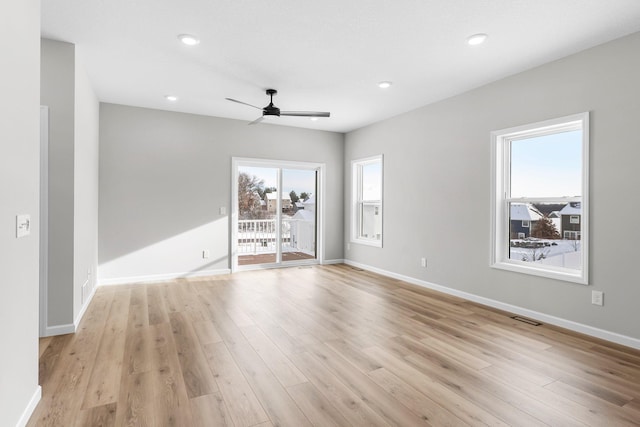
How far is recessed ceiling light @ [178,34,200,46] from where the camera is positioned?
306cm

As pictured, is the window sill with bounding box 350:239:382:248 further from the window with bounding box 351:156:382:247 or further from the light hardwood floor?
the light hardwood floor

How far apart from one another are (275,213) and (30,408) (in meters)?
4.82

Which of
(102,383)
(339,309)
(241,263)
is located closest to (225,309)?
(339,309)

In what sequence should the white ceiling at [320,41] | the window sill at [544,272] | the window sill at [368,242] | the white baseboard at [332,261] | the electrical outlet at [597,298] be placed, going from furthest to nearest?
the white baseboard at [332,261], the window sill at [368,242], the window sill at [544,272], the electrical outlet at [597,298], the white ceiling at [320,41]

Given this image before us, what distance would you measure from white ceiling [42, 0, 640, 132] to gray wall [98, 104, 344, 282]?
793mm

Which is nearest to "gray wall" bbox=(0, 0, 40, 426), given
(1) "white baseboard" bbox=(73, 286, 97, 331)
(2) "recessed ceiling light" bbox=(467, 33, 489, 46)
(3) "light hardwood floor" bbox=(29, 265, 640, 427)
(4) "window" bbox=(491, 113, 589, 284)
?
(3) "light hardwood floor" bbox=(29, 265, 640, 427)

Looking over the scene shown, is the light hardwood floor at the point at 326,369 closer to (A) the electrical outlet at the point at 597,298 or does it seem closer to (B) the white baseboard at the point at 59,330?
(B) the white baseboard at the point at 59,330

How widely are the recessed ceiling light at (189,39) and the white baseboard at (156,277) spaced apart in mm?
3643

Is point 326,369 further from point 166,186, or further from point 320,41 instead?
point 166,186

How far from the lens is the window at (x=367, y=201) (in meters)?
6.26

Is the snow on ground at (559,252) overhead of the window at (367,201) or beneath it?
beneath

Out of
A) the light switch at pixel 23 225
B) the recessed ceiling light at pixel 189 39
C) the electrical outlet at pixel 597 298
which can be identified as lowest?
the electrical outlet at pixel 597 298

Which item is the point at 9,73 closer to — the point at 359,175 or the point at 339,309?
the point at 339,309

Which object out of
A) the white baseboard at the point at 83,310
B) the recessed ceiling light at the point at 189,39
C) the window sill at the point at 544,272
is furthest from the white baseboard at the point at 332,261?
the recessed ceiling light at the point at 189,39
